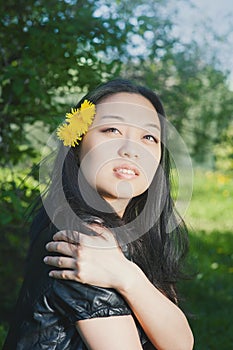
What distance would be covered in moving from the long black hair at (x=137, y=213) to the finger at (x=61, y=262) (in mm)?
98

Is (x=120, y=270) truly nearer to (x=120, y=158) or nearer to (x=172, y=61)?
(x=120, y=158)

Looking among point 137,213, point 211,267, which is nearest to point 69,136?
point 137,213

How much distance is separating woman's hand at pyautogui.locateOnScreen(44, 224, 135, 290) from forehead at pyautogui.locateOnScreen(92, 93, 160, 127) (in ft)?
1.05

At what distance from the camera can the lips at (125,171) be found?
1810mm

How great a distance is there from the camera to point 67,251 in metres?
1.72

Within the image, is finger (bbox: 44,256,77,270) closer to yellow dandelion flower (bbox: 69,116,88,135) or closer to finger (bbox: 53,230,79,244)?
finger (bbox: 53,230,79,244)

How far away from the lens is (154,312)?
5.68 feet

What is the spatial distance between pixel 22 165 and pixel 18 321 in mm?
1977

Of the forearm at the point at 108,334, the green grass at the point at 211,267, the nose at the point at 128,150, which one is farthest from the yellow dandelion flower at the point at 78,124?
the green grass at the point at 211,267

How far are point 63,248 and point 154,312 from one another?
0.94ft

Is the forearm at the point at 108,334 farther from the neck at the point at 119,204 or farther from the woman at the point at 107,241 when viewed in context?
the neck at the point at 119,204

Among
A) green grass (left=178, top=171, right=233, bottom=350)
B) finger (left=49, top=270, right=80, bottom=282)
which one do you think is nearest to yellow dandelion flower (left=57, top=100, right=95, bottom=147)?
finger (left=49, top=270, right=80, bottom=282)

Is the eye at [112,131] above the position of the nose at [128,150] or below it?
above

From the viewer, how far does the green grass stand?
151 inches
